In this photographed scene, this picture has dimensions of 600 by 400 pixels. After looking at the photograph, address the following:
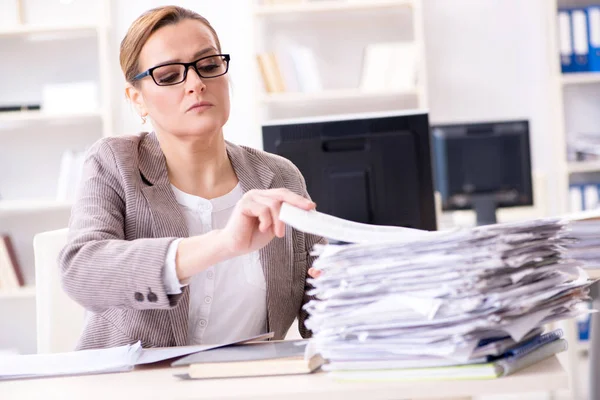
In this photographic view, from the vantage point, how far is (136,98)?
1.68 metres

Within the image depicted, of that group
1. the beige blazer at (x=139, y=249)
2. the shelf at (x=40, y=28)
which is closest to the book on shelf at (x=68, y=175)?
the shelf at (x=40, y=28)

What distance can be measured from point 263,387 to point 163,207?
625 millimetres

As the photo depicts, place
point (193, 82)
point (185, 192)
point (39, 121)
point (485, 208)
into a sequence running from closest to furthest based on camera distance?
1. point (193, 82)
2. point (185, 192)
3. point (485, 208)
4. point (39, 121)

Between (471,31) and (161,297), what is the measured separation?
3.84m

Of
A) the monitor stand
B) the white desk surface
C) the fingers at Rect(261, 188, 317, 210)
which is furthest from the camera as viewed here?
the monitor stand

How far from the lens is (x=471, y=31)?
4656mm

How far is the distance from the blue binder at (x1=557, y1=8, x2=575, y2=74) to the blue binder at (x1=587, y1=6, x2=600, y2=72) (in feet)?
0.29

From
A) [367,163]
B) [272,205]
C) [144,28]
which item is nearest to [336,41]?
[367,163]

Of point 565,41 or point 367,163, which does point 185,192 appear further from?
point 565,41

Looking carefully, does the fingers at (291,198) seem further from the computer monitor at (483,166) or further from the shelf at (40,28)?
the shelf at (40,28)

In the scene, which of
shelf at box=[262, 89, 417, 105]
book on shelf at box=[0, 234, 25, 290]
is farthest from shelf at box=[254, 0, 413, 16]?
book on shelf at box=[0, 234, 25, 290]

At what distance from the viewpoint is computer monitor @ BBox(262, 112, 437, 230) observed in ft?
6.79

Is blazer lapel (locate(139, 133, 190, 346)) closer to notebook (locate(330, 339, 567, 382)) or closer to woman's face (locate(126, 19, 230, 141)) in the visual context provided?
woman's face (locate(126, 19, 230, 141))

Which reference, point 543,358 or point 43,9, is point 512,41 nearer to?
point 43,9
